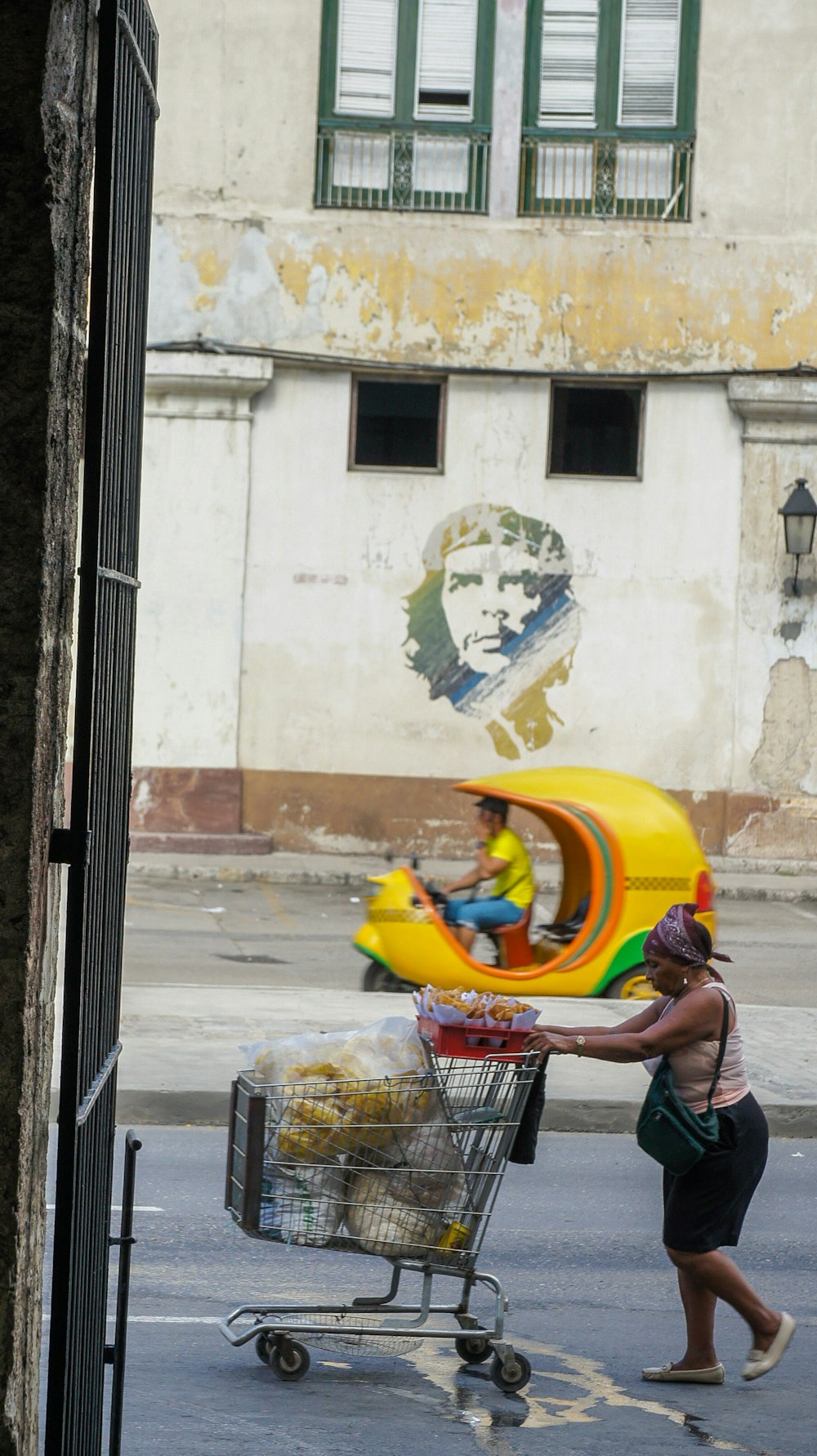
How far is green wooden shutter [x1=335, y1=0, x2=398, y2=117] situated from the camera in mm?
21188

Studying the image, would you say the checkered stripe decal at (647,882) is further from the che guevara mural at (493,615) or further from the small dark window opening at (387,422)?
the small dark window opening at (387,422)

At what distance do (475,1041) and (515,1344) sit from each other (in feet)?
4.08

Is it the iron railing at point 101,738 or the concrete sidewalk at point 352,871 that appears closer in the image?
the iron railing at point 101,738

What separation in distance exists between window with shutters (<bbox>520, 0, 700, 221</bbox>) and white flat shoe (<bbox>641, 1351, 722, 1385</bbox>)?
17.1m

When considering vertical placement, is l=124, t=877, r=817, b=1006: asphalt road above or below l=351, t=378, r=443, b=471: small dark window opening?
below

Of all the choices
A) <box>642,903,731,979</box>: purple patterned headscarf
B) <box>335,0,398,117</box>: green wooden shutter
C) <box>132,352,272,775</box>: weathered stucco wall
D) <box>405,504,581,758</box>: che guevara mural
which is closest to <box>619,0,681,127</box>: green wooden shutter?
<box>335,0,398,117</box>: green wooden shutter

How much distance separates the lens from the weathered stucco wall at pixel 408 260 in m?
20.9

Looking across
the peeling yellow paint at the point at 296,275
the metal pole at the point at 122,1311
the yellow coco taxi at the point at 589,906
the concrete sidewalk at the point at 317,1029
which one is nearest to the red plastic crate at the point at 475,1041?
the metal pole at the point at 122,1311

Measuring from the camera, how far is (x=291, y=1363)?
583cm

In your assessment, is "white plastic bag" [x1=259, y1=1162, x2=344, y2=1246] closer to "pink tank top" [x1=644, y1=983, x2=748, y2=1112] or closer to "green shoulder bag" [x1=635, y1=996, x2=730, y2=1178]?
"green shoulder bag" [x1=635, y1=996, x2=730, y2=1178]

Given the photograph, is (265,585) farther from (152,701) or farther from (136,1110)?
(136,1110)

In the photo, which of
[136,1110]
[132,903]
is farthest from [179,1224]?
[132,903]

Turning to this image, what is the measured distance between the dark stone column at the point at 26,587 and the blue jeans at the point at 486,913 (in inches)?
378

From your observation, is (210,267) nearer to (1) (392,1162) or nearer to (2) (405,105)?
(2) (405,105)
